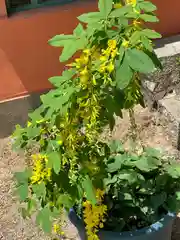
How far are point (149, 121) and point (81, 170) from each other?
1.92 metres

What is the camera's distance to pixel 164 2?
430 centimetres

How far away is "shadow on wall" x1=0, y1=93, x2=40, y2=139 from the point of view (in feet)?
14.0

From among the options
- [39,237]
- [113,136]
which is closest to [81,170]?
[39,237]

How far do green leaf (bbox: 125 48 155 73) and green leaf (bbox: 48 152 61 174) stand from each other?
559 millimetres

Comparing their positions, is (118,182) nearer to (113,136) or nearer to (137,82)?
(137,82)

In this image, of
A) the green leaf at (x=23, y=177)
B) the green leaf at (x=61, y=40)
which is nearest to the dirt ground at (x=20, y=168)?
the green leaf at (x=23, y=177)

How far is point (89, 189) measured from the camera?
247 cm

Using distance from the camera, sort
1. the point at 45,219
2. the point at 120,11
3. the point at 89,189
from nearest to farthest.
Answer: the point at 120,11 < the point at 89,189 < the point at 45,219

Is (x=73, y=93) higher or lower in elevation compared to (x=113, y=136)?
higher

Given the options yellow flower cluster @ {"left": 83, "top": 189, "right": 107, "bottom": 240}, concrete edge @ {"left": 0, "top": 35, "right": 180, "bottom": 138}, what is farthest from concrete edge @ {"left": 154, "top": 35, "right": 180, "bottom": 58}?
yellow flower cluster @ {"left": 83, "top": 189, "right": 107, "bottom": 240}

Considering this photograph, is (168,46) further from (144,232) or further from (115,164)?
(144,232)

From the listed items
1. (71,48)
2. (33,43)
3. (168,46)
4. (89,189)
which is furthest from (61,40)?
(168,46)

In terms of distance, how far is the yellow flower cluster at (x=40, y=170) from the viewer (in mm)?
2455

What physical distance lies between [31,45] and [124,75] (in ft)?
6.83
